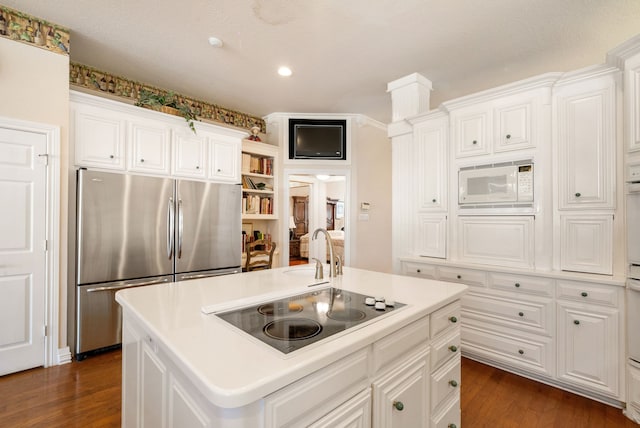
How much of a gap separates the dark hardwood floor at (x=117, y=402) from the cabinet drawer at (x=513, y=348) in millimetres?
120

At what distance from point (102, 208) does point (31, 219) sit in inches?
18.7

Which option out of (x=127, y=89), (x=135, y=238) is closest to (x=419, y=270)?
Answer: (x=135, y=238)

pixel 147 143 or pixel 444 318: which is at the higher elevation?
pixel 147 143

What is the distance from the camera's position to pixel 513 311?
2457mm

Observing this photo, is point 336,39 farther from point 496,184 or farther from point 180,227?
point 180,227

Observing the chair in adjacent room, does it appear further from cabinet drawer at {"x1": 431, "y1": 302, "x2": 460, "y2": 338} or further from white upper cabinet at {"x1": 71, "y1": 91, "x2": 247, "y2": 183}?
cabinet drawer at {"x1": 431, "y1": 302, "x2": 460, "y2": 338}

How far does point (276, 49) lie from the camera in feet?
9.36

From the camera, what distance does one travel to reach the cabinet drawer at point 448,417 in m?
1.42

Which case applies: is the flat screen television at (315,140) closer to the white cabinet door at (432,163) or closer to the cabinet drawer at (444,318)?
the white cabinet door at (432,163)

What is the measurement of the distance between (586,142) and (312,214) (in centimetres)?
682

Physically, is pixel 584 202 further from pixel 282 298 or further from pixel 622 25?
pixel 282 298

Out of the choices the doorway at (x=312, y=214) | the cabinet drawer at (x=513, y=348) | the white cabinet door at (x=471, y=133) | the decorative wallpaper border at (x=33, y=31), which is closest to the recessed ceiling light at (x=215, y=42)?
the decorative wallpaper border at (x=33, y=31)

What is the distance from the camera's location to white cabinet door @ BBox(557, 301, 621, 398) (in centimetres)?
202

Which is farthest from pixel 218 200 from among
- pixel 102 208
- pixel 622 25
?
pixel 622 25
